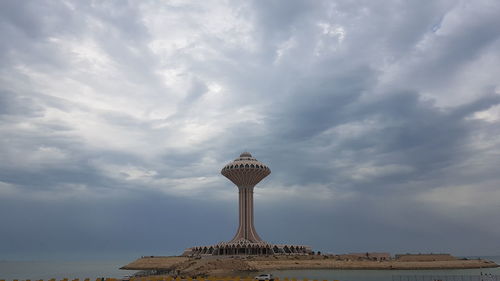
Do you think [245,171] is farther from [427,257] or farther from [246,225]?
[427,257]

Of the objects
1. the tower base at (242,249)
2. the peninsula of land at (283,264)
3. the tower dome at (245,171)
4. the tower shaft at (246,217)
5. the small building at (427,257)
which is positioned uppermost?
the tower dome at (245,171)

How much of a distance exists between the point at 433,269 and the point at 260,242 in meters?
40.8

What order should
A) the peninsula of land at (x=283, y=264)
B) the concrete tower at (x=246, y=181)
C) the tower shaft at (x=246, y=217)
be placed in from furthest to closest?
the concrete tower at (x=246, y=181) → the tower shaft at (x=246, y=217) → the peninsula of land at (x=283, y=264)

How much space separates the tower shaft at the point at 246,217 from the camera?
109 meters

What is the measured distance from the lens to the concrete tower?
11031 centimetres

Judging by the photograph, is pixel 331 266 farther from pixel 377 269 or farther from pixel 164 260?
pixel 164 260

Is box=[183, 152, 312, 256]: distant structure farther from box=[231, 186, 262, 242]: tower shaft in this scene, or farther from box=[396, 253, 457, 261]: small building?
box=[396, 253, 457, 261]: small building

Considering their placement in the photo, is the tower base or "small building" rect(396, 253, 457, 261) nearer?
"small building" rect(396, 253, 457, 261)

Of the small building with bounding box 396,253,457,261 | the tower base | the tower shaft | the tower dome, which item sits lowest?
the small building with bounding box 396,253,457,261

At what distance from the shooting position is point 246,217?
11181 centimetres

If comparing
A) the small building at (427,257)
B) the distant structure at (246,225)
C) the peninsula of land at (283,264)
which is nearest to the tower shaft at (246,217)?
the distant structure at (246,225)

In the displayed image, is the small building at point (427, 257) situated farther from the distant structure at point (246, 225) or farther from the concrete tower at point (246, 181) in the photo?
the concrete tower at point (246, 181)

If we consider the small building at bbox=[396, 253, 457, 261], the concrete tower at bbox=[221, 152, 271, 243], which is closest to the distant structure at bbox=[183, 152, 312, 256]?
the concrete tower at bbox=[221, 152, 271, 243]

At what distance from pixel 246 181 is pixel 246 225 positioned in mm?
11485
